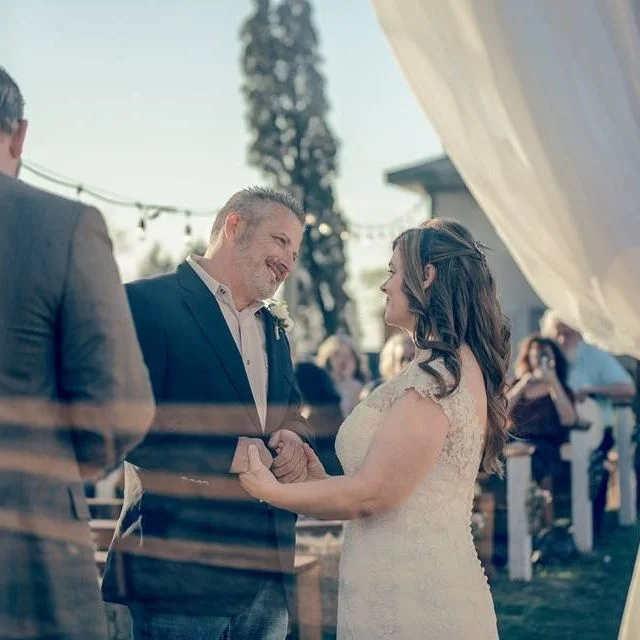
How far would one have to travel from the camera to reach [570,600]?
704cm

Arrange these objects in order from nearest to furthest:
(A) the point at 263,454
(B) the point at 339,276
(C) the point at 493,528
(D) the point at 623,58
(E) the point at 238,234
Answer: (A) the point at 263,454 → (E) the point at 238,234 → (D) the point at 623,58 → (C) the point at 493,528 → (B) the point at 339,276

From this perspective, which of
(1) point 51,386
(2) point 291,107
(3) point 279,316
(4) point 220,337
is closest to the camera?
(1) point 51,386

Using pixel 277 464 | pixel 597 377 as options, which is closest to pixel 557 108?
pixel 277 464

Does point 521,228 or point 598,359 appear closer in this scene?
point 521,228

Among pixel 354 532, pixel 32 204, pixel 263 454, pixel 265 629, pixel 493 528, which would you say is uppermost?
pixel 32 204

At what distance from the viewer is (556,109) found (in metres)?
3.65

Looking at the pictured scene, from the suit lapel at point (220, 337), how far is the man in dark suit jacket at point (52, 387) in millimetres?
885

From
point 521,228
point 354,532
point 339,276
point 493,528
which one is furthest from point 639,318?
point 339,276

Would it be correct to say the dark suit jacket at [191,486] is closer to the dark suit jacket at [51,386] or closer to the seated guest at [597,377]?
the dark suit jacket at [51,386]

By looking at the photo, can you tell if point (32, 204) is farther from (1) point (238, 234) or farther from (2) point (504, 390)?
(2) point (504, 390)

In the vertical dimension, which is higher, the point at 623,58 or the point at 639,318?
the point at 623,58

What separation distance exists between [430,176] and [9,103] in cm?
1832

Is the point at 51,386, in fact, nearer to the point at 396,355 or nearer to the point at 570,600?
the point at 570,600

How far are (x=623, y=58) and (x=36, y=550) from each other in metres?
2.35
